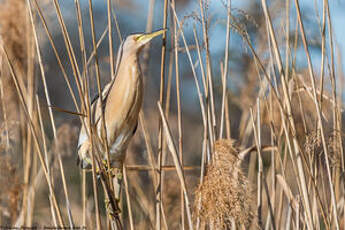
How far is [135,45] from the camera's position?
1310mm

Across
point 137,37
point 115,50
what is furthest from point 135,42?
point 115,50

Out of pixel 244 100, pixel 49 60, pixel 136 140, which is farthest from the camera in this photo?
pixel 244 100

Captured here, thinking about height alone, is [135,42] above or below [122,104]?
above

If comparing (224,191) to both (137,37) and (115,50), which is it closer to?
(137,37)

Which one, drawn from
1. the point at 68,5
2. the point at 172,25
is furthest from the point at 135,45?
the point at 68,5

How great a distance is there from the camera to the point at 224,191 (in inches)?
39.0

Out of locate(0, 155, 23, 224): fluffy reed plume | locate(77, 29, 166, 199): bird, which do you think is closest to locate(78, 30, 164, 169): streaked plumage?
locate(77, 29, 166, 199): bird

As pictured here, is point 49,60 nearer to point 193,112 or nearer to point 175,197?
point 175,197

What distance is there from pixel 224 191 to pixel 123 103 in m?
0.45

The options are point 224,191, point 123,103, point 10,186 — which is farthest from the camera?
point 10,186

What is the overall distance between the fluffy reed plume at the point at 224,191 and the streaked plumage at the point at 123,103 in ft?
1.20

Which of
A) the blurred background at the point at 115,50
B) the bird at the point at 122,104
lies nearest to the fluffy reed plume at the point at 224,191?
the blurred background at the point at 115,50

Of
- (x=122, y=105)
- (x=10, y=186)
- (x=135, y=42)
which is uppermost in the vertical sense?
(x=135, y=42)

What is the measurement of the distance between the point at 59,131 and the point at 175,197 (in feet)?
2.08
